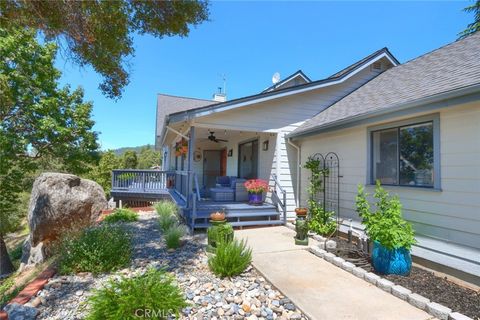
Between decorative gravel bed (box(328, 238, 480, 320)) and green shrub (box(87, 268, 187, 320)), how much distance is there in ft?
11.0

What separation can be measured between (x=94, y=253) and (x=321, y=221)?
5.36m

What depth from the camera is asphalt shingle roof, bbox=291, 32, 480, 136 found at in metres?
4.70

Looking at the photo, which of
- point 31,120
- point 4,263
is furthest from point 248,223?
point 31,120

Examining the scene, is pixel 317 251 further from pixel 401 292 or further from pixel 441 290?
pixel 441 290

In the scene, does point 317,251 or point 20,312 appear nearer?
point 20,312

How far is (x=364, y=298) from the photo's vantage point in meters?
3.51

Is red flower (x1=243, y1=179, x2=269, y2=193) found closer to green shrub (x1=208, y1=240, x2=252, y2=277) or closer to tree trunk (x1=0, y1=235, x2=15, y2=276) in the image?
green shrub (x1=208, y1=240, x2=252, y2=277)

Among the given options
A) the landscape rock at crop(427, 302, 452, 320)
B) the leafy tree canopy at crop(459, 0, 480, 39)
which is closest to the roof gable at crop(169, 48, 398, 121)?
the landscape rock at crop(427, 302, 452, 320)

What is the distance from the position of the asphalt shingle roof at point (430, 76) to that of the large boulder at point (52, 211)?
7.08m

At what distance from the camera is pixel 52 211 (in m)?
7.01

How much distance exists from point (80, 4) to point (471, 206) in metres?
6.93

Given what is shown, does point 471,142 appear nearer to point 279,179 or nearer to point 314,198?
point 314,198

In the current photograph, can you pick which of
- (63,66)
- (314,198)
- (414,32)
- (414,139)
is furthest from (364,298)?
(414,32)

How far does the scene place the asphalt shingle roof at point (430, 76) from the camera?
15.4 ft
